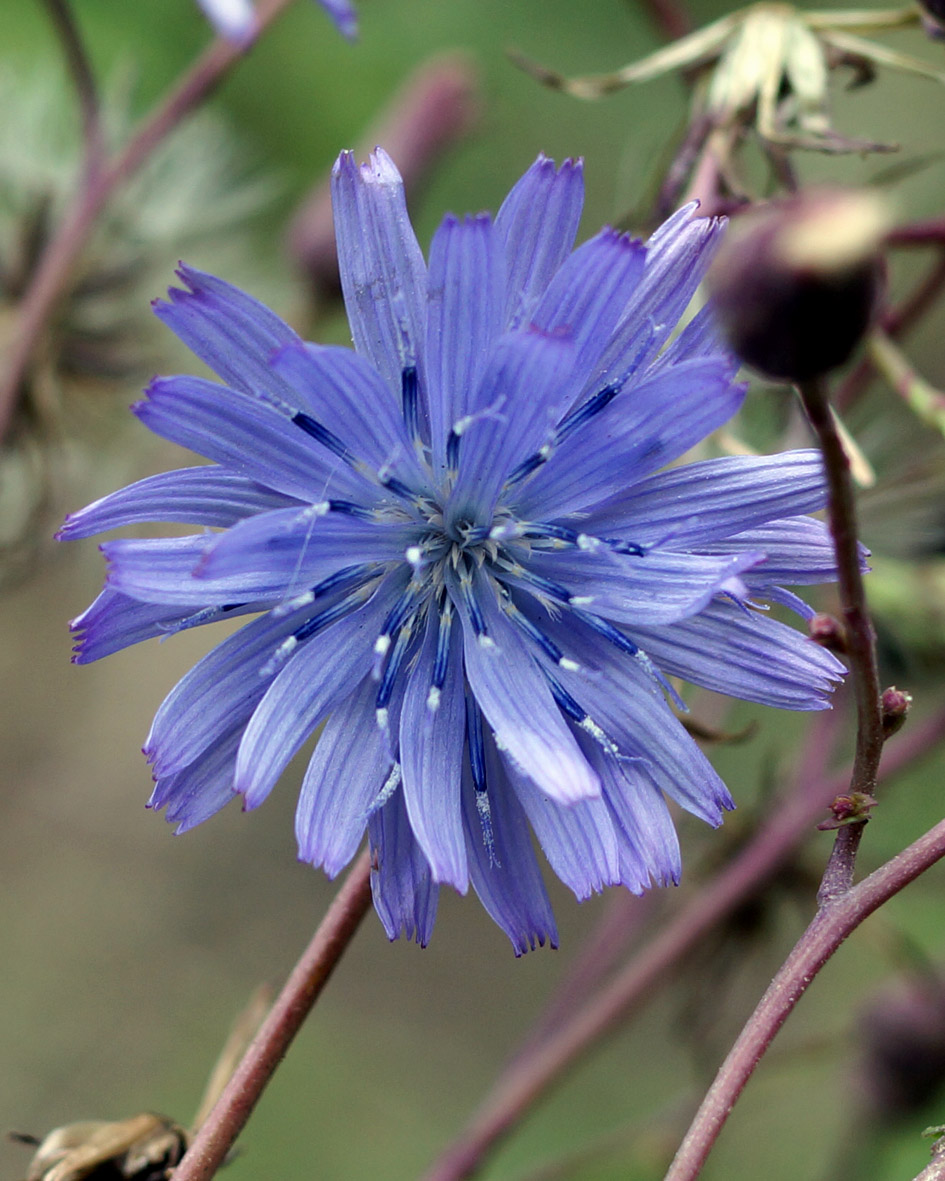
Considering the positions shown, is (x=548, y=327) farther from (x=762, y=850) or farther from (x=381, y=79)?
(x=381, y=79)

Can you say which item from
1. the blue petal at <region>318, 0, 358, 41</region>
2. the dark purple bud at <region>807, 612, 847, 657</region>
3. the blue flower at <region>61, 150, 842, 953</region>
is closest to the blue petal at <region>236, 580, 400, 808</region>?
the blue flower at <region>61, 150, 842, 953</region>

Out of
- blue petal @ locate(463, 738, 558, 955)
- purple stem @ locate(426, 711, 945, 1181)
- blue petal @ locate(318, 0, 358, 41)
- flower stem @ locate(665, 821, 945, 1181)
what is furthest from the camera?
purple stem @ locate(426, 711, 945, 1181)

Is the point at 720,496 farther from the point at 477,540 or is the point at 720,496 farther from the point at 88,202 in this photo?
the point at 88,202

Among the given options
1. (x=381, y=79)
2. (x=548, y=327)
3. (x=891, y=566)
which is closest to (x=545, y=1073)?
(x=891, y=566)

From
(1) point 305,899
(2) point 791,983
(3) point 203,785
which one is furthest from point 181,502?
(1) point 305,899

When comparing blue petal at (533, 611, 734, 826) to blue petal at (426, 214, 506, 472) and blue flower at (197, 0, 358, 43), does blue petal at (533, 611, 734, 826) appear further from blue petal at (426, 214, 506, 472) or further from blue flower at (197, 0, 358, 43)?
blue flower at (197, 0, 358, 43)

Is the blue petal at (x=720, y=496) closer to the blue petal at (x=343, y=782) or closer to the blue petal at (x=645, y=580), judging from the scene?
the blue petal at (x=645, y=580)

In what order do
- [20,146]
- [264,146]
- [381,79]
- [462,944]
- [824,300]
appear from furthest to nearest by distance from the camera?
[462,944]
[381,79]
[264,146]
[20,146]
[824,300]
